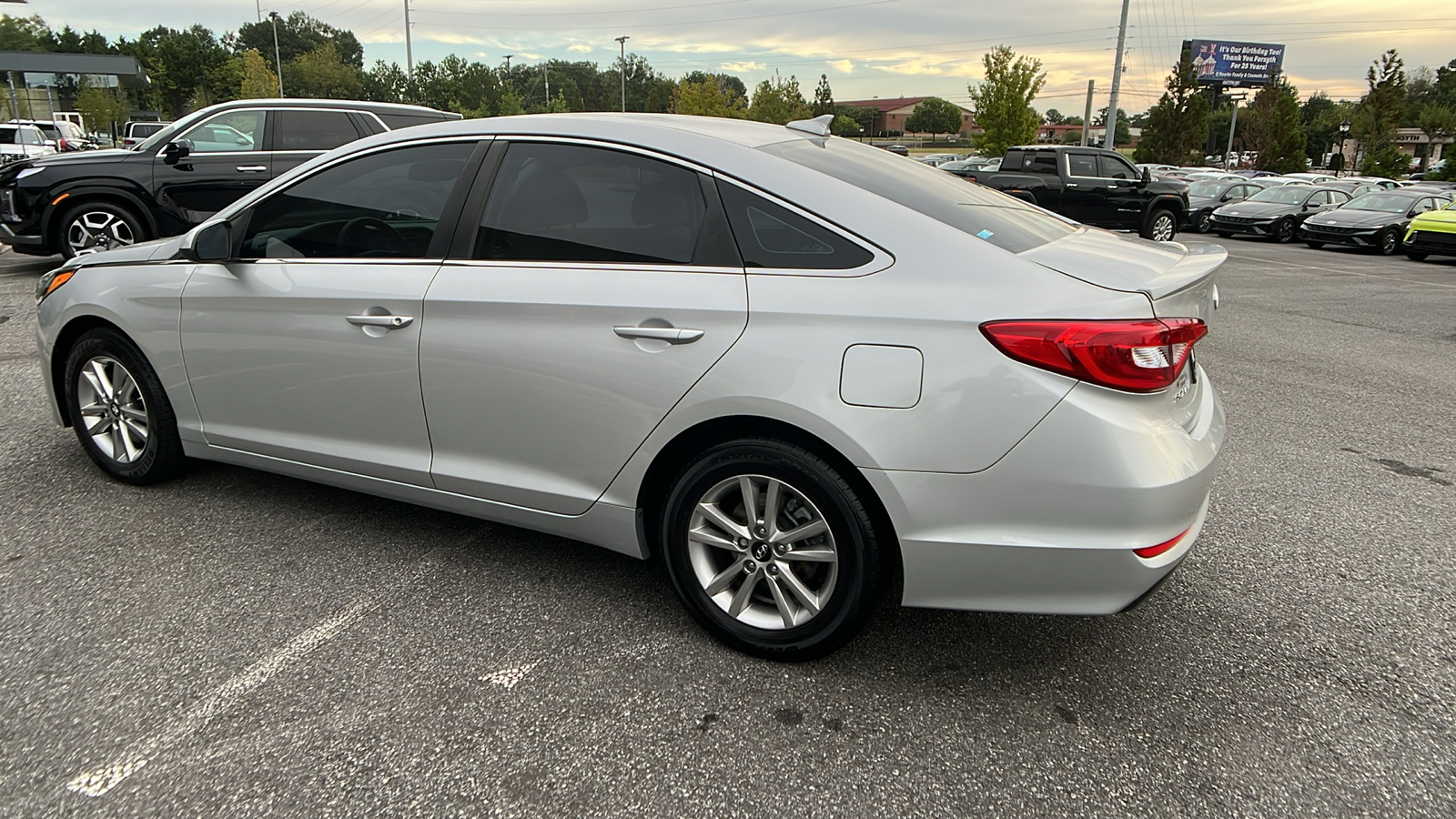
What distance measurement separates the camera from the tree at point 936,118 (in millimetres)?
136387

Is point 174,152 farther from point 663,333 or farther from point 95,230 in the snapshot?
point 663,333

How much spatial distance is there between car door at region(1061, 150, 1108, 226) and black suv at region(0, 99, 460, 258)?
13.2m

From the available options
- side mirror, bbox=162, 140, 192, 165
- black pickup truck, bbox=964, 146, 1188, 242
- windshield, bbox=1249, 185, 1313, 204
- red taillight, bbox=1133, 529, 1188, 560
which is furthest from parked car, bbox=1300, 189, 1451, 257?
side mirror, bbox=162, 140, 192, 165

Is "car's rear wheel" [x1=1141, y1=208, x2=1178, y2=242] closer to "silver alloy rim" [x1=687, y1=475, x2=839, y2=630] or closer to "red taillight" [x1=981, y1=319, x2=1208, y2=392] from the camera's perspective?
"red taillight" [x1=981, y1=319, x2=1208, y2=392]

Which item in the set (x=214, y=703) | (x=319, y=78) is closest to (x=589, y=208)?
(x=214, y=703)

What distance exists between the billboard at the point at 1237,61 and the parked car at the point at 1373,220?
61.3 m

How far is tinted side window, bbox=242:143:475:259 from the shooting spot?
3.26 m

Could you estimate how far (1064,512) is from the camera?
2344mm

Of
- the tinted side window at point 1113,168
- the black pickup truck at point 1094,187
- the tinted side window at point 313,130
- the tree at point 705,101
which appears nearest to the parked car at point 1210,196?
the black pickup truck at point 1094,187

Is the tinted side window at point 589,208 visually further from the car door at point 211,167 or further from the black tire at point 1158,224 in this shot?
the black tire at point 1158,224

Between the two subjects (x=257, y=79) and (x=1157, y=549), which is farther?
(x=257, y=79)

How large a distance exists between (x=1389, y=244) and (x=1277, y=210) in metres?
3.26

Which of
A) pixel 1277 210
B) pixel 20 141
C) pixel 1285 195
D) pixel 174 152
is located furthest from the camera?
pixel 20 141

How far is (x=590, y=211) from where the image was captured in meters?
2.98
